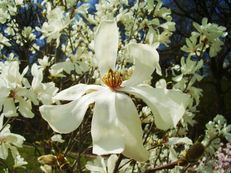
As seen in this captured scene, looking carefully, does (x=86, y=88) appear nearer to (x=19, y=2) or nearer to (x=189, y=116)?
(x=189, y=116)

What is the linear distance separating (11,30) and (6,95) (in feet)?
8.54

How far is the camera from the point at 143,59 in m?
0.87

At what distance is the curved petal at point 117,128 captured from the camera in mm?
755

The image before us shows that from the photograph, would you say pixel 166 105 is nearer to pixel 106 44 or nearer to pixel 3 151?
pixel 106 44

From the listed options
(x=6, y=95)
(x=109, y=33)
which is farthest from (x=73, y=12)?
(x=109, y=33)

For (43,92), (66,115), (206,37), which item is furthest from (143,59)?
(206,37)

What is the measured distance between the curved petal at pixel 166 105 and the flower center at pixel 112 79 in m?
0.05

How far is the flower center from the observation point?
88 centimetres

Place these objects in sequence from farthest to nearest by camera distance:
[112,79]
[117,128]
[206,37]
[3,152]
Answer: [206,37]
[3,152]
[112,79]
[117,128]

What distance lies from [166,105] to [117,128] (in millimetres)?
101

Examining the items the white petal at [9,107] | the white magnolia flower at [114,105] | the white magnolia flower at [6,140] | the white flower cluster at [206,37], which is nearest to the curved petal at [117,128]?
the white magnolia flower at [114,105]

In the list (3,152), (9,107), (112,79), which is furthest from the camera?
(3,152)

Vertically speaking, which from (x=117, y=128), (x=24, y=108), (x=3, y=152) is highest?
(x=117, y=128)

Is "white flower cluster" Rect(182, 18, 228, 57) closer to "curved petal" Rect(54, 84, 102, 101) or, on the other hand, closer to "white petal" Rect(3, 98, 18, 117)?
"white petal" Rect(3, 98, 18, 117)
